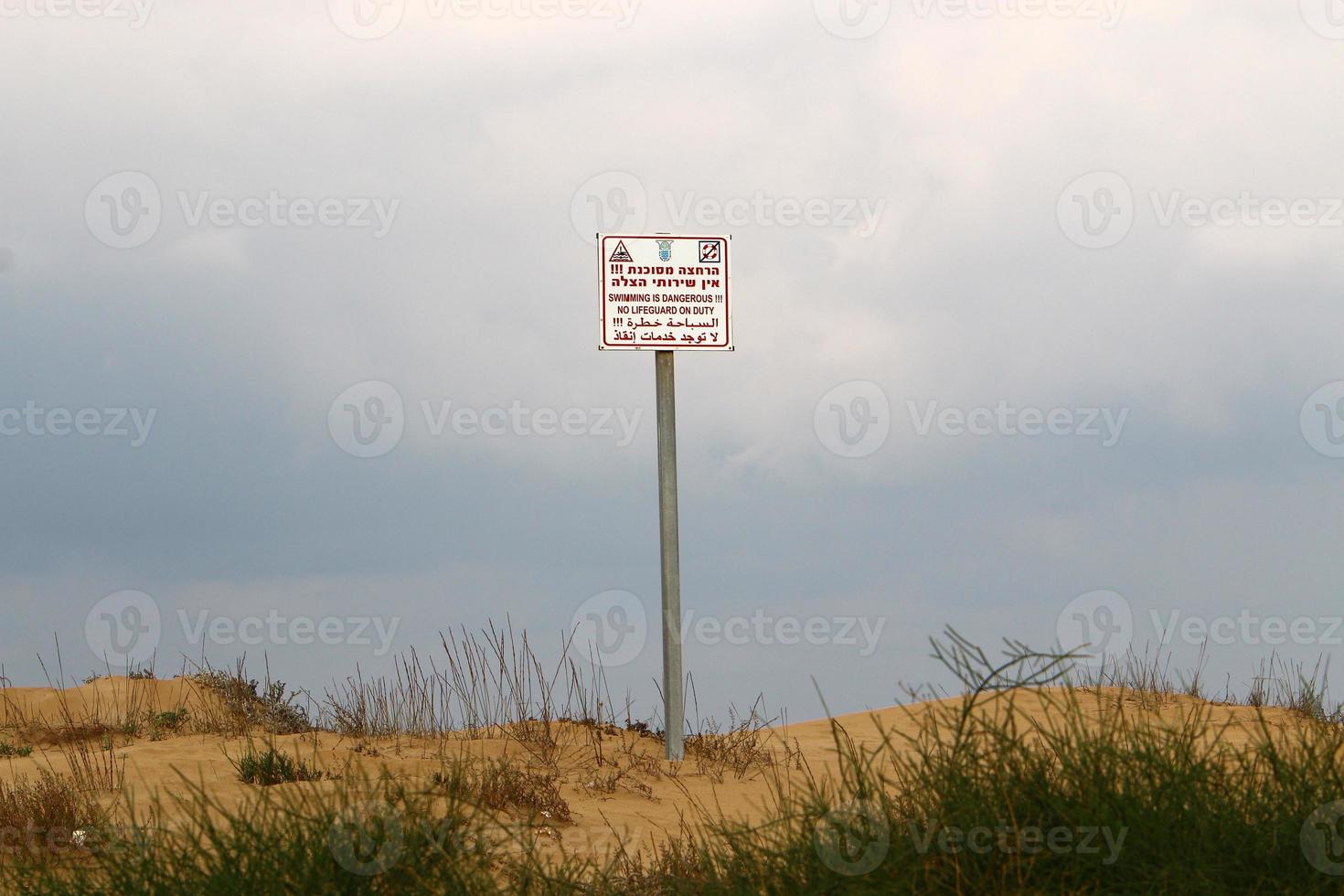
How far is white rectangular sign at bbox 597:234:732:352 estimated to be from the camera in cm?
1016

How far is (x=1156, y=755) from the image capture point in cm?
417

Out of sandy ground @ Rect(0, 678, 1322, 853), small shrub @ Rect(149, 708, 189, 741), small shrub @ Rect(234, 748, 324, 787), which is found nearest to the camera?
sandy ground @ Rect(0, 678, 1322, 853)

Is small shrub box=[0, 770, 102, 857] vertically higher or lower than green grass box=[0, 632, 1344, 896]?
Answer: lower

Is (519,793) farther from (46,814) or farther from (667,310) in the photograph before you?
(667,310)

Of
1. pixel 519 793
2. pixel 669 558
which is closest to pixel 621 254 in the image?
pixel 669 558

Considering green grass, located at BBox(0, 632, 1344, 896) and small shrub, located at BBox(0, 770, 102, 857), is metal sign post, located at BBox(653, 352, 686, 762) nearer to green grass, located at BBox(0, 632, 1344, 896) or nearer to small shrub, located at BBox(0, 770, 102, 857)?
small shrub, located at BBox(0, 770, 102, 857)

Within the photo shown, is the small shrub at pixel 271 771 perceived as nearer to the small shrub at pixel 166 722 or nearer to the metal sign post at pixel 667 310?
the metal sign post at pixel 667 310

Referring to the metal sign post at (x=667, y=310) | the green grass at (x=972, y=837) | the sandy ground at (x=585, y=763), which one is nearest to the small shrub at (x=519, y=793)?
the sandy ground at (x=585, y=763)

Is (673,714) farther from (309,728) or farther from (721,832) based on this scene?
(721,832)

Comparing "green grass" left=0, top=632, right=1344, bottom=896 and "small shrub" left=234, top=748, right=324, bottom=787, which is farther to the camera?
"small shrub" left=234, top=748, right=324, bottom=787

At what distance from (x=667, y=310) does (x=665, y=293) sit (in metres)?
0.15

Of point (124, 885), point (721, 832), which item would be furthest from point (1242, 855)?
point (124, 885)

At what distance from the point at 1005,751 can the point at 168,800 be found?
17.7 ft

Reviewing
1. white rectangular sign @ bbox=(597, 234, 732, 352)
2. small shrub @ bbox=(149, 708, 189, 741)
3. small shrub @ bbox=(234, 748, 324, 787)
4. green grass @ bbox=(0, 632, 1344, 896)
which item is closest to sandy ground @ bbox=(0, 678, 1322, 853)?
small shrub @ bbox=(234, 748, 324, 787)
